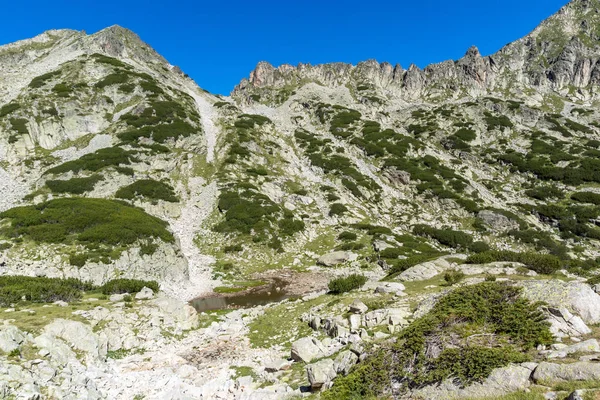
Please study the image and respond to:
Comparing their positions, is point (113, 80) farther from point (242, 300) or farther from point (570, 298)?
point (570, 298)

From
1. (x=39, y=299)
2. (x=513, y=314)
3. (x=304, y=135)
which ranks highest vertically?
(x=304, y=135)

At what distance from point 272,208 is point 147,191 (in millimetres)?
18435

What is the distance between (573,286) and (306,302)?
14.0 meters

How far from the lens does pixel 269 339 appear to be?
16.5 meters

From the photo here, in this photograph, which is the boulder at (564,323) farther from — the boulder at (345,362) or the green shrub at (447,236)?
the green shrub at (447,236)

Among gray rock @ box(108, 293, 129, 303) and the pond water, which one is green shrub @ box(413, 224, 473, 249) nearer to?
the pond water

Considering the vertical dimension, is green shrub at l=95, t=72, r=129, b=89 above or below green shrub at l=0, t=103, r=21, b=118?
above

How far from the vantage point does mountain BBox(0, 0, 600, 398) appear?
1357cm

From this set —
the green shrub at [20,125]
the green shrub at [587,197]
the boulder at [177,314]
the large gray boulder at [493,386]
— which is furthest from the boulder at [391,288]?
the green shrub at [20,125]

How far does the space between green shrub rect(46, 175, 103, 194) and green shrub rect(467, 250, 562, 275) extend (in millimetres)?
48017

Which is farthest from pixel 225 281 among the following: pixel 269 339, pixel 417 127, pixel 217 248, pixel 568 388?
pixel 417 127

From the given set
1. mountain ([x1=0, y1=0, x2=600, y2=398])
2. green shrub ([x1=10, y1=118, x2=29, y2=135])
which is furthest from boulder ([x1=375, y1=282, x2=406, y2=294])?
green shrub ([x1=10, y1=118, x2=29, y2=135])

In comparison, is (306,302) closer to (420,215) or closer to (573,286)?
(573,286)

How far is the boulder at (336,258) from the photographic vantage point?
38.4 meters
